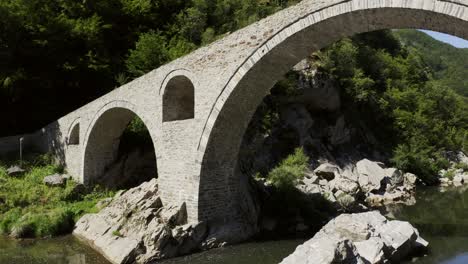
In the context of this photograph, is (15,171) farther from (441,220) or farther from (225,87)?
(441,220)

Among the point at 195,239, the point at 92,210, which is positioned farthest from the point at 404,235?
the point at 92,210

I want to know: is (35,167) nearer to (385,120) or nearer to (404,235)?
(404,235)

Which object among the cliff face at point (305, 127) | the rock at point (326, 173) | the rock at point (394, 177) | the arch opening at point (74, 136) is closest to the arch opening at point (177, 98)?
the cliff face at point (305, 127)

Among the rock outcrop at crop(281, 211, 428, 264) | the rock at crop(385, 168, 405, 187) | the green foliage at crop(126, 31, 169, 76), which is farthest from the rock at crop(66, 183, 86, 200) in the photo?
the rock at crop(385, 168, 405, 187)

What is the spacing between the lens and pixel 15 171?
13.7 meters

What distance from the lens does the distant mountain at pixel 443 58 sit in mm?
48500

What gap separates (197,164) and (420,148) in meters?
17.1

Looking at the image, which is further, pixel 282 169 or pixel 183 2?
pixel 183 2

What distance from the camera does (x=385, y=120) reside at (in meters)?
23.9

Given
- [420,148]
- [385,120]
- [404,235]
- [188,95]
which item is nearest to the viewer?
[404,235]

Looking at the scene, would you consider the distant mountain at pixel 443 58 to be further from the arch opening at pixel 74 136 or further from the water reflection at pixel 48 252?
the water reflection at pixel 48 252

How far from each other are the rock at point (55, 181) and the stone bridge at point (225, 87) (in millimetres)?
3412

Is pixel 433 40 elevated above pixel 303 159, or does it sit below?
above

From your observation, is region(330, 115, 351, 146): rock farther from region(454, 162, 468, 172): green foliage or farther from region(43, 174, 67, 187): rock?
region(43, 174, 67, 187): rock
